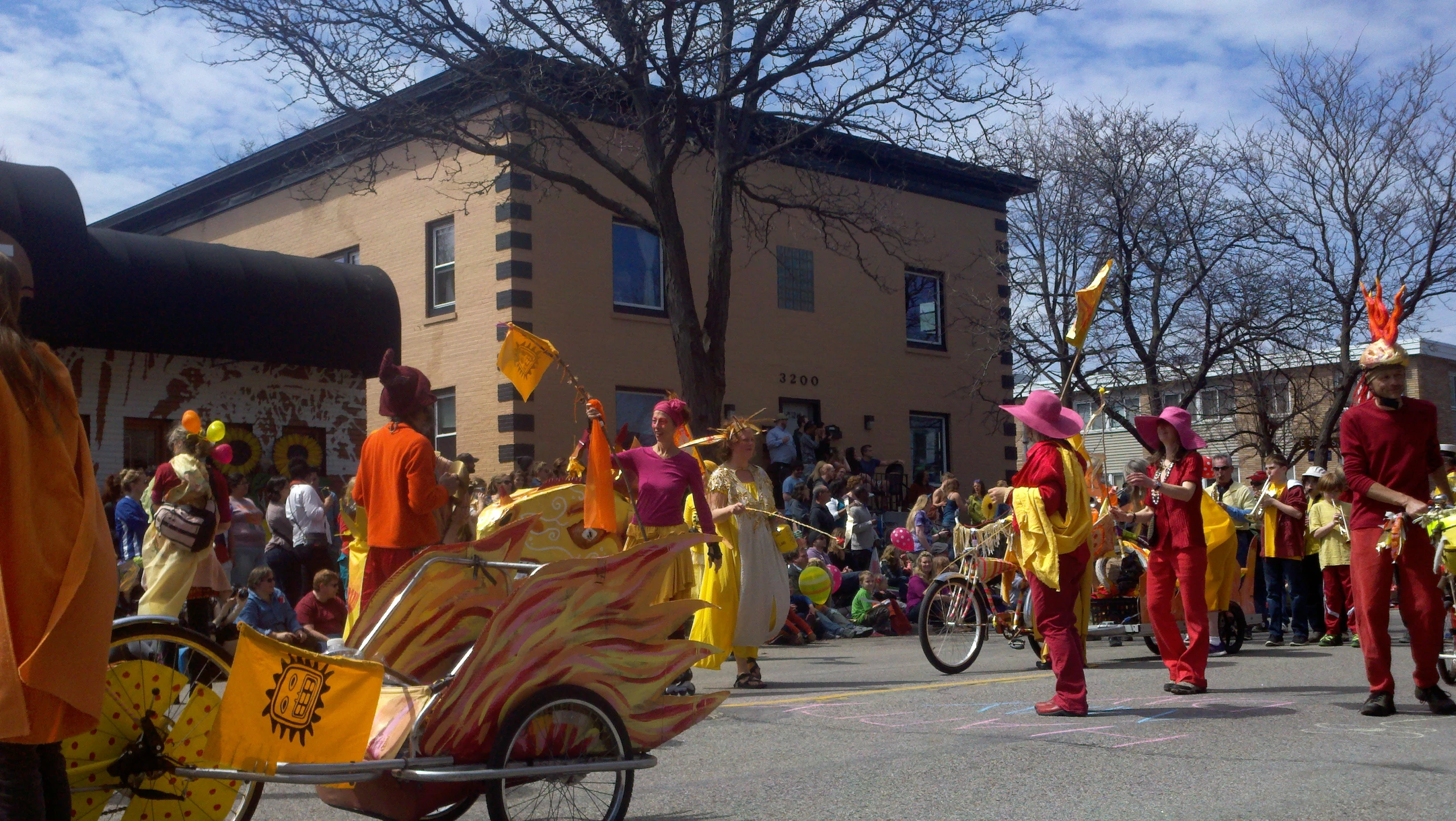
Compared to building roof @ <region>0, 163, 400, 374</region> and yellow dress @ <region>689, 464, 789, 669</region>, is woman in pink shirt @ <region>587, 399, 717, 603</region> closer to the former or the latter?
yellow dress @ <region>689, 464, 789, 669</region>

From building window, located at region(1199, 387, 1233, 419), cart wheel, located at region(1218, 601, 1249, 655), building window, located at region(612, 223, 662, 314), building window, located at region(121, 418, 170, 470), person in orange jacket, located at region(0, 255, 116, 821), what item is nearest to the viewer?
person in orange jacket, located at region(0, 255, 116, 821)

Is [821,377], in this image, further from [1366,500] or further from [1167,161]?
[1366,500]

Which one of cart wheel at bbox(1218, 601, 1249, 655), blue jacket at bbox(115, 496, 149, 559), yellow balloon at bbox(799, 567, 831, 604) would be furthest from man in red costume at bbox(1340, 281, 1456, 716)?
blue jacket at bbox(115, 496, 149, 559)

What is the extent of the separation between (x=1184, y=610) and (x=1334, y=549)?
17.3 feet

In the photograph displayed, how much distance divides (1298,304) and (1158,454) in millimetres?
18467

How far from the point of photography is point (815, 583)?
1404 centimetres

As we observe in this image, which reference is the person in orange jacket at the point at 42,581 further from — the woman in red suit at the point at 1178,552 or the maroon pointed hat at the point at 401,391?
the woman in red suit at the point at 1178,552

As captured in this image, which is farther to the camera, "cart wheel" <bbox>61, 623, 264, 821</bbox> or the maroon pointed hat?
the maroon pointed hat

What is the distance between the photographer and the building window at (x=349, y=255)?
23.2 meters

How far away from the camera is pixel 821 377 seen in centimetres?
2475

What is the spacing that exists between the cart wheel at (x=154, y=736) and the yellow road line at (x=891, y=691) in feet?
14.4

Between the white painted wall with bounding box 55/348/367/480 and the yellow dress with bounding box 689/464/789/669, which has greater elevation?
the white painted wall with bounding box 55/348/367/480

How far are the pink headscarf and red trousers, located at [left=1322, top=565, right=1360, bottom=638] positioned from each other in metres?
7.70

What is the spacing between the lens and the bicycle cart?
4008mm
